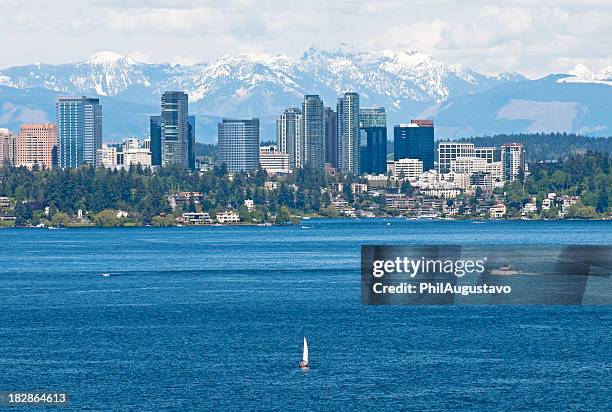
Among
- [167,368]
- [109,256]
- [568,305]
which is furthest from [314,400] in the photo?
[109,256]

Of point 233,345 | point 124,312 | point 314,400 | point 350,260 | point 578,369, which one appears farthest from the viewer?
point 350,260

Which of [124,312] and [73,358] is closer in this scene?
[73,358]

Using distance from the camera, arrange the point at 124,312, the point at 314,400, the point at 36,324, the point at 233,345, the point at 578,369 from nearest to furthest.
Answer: the point at 314,400 → the point at 578,369 → the point at 233,345 → the point at 36,324 → the point at 124,312

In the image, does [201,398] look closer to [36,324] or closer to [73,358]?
[73,358]

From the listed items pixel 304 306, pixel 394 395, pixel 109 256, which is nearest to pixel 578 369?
pixel 394 395

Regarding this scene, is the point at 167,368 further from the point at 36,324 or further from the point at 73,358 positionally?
the point at 36,324

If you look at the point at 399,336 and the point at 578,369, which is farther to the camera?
the point at 399,336
